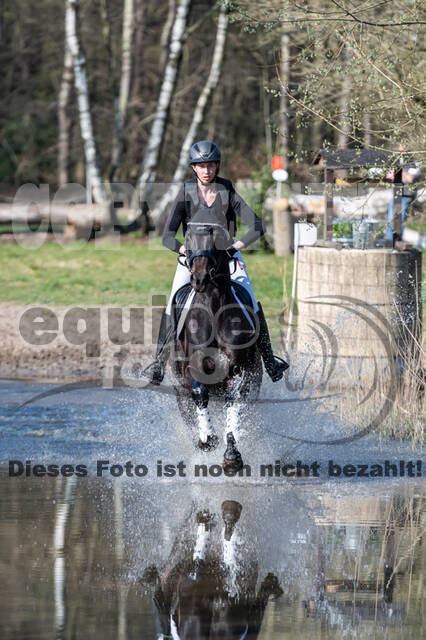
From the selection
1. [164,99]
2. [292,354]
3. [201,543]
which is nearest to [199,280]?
[201,543]

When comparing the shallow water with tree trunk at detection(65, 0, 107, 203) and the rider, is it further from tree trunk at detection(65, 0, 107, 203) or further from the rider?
tree trunk at detection(65, 0, 107, 203)

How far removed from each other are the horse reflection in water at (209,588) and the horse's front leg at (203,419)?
1692mm

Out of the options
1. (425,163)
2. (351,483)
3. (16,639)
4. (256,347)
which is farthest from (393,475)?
(16,639)

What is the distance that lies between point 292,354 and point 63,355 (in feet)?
10.8

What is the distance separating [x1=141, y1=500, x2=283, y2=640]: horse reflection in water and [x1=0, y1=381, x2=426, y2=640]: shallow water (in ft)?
0.04

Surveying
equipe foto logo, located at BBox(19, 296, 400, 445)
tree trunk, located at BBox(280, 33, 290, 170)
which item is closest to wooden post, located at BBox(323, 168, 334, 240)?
Answer: tree trunk, located at BBox(280, 33, 290, 170)

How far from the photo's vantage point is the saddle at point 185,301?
8.26 m

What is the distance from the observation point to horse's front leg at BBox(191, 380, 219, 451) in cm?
827

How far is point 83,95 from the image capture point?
25.8 m

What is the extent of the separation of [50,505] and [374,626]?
9.68 ft

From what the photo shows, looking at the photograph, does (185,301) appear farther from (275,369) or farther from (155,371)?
(275,369)

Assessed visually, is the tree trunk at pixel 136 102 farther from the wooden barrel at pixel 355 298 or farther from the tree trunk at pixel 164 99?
the wooden barrel at pixel 355 298

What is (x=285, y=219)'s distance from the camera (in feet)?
79.0

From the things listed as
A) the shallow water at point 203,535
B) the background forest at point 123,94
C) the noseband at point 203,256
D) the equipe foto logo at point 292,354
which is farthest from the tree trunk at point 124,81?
the noseband at point 203,256
